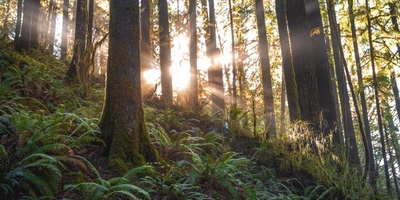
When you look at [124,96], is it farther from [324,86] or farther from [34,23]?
[34,23]

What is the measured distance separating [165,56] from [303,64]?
6.24 meters

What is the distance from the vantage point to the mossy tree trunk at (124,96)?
5.17 metres

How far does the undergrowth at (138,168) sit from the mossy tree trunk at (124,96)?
28cm

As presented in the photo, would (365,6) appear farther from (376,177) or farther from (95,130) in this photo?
(95,130)

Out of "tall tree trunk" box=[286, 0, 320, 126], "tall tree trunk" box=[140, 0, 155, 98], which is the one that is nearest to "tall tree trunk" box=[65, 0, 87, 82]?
"tall tree trunk" box=[140, 0, 155, 98]

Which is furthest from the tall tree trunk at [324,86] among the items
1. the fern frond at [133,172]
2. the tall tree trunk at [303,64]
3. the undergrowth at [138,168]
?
the fern frond at [133,172]

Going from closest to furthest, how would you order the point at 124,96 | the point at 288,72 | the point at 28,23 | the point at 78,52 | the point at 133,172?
the point at 133,172, the point at 124,96, the point at 78,52, the point at 288,72, the point at 28,23

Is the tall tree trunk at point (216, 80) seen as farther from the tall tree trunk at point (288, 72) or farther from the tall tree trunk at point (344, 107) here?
the tall tree trunk at point (344, 107)

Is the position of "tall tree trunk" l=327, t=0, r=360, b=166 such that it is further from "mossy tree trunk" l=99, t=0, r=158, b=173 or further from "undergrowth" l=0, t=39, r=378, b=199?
"mossy tree trunk" l=99, t=0, r=158, b=173

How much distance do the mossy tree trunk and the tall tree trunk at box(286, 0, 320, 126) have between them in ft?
14.7

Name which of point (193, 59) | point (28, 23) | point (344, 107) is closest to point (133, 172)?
point (344, 107)

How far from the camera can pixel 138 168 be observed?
445 centimetres

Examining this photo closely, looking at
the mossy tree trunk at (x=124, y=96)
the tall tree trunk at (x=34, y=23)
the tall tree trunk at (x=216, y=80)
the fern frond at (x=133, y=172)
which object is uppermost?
the tall tree trunk at (x=34, y=23)

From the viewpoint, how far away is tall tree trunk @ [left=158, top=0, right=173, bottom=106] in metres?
12.6
